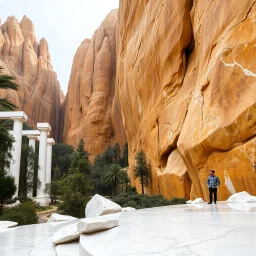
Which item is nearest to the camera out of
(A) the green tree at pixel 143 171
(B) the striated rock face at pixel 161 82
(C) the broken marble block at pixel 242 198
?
(C) the broken marble block at pixel 242 198

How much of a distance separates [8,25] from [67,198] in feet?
181

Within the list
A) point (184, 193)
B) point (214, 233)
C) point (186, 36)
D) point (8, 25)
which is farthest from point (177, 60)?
point (8, 25)

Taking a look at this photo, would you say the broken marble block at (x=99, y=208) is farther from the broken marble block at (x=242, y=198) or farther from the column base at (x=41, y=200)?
the column base at (x=41, y=200)

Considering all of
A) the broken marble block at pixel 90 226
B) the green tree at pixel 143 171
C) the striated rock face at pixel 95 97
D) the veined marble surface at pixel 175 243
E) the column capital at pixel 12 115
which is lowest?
the veined marble surface at pixel 175 243

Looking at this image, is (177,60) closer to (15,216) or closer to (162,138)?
(162,138)

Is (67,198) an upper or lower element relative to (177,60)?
lower

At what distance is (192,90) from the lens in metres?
17.6

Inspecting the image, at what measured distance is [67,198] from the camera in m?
17.8

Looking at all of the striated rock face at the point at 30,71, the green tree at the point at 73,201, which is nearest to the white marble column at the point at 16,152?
the green tree at the point at 73,201

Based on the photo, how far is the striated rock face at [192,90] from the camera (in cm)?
983

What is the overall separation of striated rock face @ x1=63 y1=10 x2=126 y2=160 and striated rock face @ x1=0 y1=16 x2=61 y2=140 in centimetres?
406

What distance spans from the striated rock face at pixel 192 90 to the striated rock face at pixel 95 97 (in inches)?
872

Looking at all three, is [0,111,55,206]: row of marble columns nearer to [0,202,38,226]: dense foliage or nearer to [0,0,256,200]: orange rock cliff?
[0,0,256,200]: orange rock cliff

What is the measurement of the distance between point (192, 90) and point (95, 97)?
36910 mm
